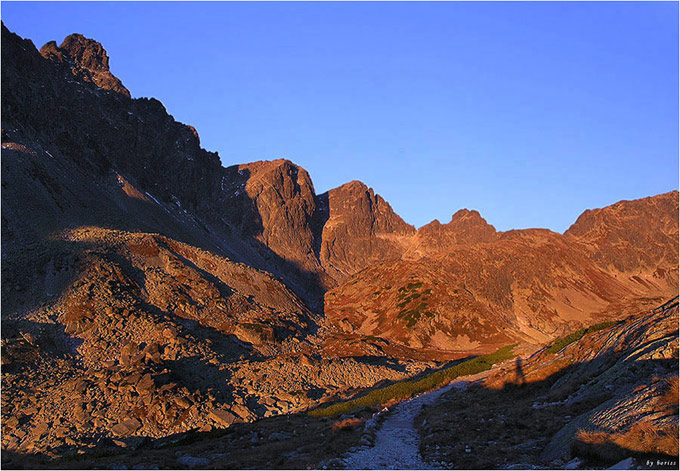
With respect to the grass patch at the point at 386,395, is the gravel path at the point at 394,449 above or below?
above

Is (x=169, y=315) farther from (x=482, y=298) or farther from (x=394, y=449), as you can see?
(x=482, y=298)

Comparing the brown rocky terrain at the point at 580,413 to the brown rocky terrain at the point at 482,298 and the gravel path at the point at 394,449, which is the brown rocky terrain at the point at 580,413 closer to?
the gravel path at the point at 394,449

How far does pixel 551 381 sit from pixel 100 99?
19586cm

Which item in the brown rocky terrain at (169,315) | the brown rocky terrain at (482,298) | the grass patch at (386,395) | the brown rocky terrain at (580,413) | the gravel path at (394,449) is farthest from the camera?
the brown rocky terrain at (482,298)

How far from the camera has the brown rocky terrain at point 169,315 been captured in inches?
1539

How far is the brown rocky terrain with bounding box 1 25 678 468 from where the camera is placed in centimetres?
3909

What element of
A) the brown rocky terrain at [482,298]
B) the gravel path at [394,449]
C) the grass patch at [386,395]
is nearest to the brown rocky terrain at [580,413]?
the gravel path at [394,449]

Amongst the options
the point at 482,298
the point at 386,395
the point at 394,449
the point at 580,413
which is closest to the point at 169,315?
the point at 386,395

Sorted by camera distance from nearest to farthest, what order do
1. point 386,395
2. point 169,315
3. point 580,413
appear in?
point 580,413
point 386,395
point 169,315

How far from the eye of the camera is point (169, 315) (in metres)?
69.4

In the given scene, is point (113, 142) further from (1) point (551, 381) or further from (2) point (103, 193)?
(1) point (551, 381)

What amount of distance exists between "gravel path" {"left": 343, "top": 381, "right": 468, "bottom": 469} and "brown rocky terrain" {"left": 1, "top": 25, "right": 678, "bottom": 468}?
134 cm

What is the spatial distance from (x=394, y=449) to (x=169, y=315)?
173 feet

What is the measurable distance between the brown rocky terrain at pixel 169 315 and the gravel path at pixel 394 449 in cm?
134
